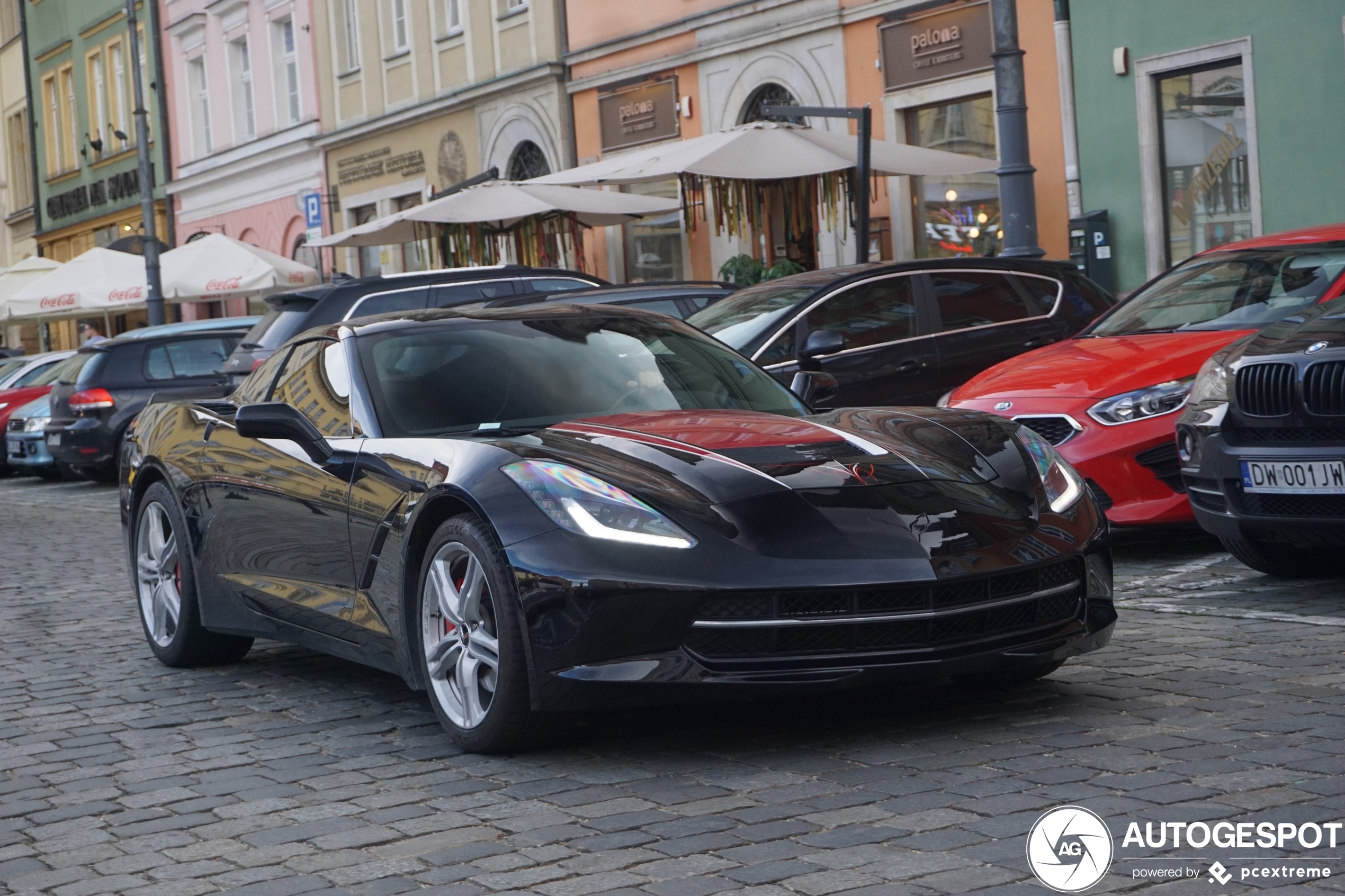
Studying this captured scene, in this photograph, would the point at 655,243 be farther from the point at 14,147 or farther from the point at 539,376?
the point at 14,147

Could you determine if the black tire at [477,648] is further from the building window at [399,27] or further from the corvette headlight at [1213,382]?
the building window at [399,27]

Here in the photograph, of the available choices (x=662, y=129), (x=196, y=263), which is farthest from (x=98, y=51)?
(x=662, y=129)

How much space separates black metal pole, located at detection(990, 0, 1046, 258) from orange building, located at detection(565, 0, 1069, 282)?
219 inches

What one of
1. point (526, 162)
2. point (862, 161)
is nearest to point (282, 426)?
point (862, 161)

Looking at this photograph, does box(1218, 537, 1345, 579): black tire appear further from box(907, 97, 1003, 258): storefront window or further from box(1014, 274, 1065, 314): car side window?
box(907, 97, 1003, 258): storefront window

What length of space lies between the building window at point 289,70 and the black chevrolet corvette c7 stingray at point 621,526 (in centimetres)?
2997

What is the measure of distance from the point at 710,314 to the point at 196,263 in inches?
644

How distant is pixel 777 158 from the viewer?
55.6 feet

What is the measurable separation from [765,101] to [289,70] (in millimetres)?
15977

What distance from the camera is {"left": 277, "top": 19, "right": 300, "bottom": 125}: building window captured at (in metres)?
35.4

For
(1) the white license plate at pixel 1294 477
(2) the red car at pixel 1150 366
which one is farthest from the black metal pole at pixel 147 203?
(1) the white license plate at pixel 1294 477

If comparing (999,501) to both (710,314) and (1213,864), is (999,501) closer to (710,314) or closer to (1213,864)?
(1213,864)

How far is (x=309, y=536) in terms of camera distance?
618 cm

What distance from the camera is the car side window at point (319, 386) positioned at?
6.22 metres
